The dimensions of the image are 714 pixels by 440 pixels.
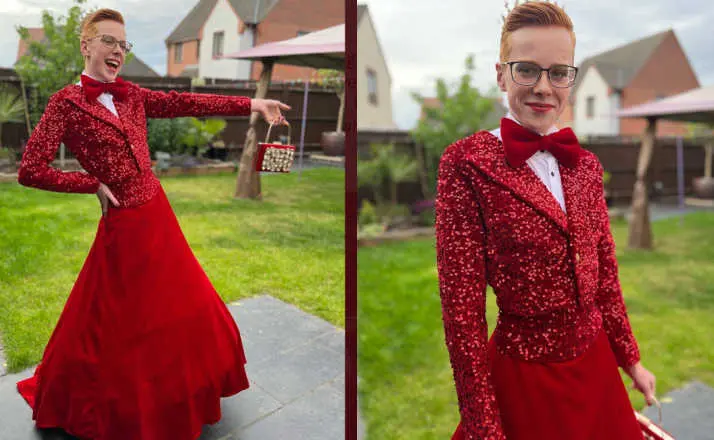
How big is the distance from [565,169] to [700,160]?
79.1 inches

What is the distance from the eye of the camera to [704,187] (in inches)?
110

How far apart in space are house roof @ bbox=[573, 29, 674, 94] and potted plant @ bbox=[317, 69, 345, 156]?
0.87 metres

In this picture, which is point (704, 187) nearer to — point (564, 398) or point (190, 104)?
point (564, 398)

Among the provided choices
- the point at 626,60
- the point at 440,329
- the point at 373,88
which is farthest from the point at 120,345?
the point at 440,329

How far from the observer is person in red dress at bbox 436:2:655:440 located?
1.10m

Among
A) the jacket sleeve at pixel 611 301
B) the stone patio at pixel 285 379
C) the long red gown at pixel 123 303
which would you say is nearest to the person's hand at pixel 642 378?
the jacket sleeve at pixel 611 301

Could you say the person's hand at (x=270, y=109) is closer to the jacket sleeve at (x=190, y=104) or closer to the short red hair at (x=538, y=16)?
the jacket sleeve at (x=190, y=104)

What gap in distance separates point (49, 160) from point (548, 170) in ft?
3.80

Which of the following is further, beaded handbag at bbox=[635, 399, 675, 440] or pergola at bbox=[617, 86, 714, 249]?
pergola at bbox=[617, 86, 714, 249]

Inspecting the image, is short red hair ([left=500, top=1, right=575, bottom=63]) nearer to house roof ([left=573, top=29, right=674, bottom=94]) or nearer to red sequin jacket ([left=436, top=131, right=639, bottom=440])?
red sequin jacket ([left=436, top=131, right=639, bottom=440])

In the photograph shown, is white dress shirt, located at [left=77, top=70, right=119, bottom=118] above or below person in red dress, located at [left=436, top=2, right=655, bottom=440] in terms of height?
above

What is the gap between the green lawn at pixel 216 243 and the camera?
1.50 meters

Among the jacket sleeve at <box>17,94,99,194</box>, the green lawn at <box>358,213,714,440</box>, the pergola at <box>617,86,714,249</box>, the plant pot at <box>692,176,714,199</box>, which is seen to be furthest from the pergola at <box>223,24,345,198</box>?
the plant pot at <box>692,176,714,199</box>

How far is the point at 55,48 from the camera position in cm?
144
